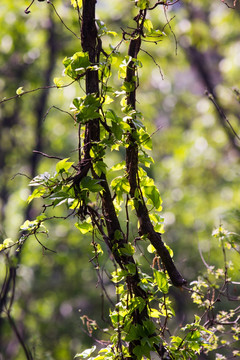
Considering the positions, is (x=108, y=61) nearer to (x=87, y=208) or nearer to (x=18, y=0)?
(x=87, y=208)

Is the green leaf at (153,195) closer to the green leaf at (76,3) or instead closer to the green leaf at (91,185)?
the green leaf at (91,185)

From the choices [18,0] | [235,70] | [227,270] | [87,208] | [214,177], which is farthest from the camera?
[214,177]

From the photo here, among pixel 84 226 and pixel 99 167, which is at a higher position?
pixel 99 167

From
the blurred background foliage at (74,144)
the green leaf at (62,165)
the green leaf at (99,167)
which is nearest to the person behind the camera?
the green leaf at (62,165)

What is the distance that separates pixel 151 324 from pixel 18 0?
5.90 meters

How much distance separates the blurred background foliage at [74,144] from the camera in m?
6.20

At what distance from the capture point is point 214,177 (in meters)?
8.70

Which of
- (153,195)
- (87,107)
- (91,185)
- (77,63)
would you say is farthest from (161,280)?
(77,63)

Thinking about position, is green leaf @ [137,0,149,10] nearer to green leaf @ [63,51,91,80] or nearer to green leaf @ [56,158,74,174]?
green leaf @ [63,51,91,80]

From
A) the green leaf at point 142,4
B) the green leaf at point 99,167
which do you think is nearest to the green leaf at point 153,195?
the green leaf at point 99,167

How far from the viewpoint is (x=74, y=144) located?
9.70m

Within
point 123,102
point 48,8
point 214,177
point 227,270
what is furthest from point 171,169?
point 123,102

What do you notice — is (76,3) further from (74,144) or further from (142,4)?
(74,144)

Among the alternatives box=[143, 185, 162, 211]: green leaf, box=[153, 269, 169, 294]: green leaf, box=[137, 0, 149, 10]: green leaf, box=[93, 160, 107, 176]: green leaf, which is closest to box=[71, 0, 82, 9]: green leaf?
box=[137, 0, 149, 10]: green leaf
